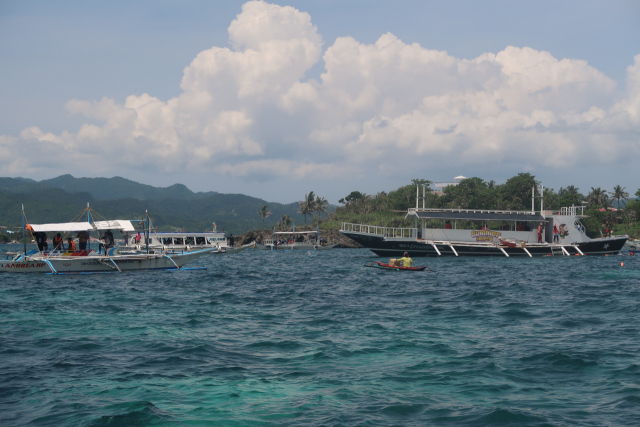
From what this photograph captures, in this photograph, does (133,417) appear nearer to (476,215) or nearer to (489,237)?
(476,215)

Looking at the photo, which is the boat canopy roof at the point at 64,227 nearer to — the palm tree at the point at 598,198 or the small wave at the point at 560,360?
the small wave at the point at 560,360

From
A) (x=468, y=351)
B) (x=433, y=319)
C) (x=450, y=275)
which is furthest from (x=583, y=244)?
(x=468, y=351)

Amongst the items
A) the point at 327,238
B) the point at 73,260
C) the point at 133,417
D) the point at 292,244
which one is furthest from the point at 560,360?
the point at 327,238

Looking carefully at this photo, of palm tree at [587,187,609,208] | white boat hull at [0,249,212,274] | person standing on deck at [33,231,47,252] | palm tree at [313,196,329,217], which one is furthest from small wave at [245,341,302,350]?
palm tree at [587,187,609,208]

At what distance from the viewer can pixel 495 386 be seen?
30.2ft

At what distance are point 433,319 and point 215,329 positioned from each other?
22.3ft

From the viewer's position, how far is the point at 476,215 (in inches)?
1863

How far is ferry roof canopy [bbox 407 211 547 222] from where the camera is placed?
47.0 m

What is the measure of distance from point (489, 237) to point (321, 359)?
40.5m

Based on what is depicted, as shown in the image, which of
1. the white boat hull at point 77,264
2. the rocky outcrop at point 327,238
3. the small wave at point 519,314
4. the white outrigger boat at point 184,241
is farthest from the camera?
the rocky outcrop at point 327,238

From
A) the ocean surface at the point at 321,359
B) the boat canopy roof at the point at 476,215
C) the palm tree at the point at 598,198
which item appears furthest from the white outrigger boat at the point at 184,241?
the palm tree at the point at 598,198

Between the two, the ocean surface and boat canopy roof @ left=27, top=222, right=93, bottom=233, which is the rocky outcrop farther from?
the ocean surface

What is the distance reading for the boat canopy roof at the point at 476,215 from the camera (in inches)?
1850

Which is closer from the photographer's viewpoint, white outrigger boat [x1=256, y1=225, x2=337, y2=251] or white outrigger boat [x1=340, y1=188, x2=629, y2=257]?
white outrigger boat [x1=340, y1=188, x2=629, y2=257]
